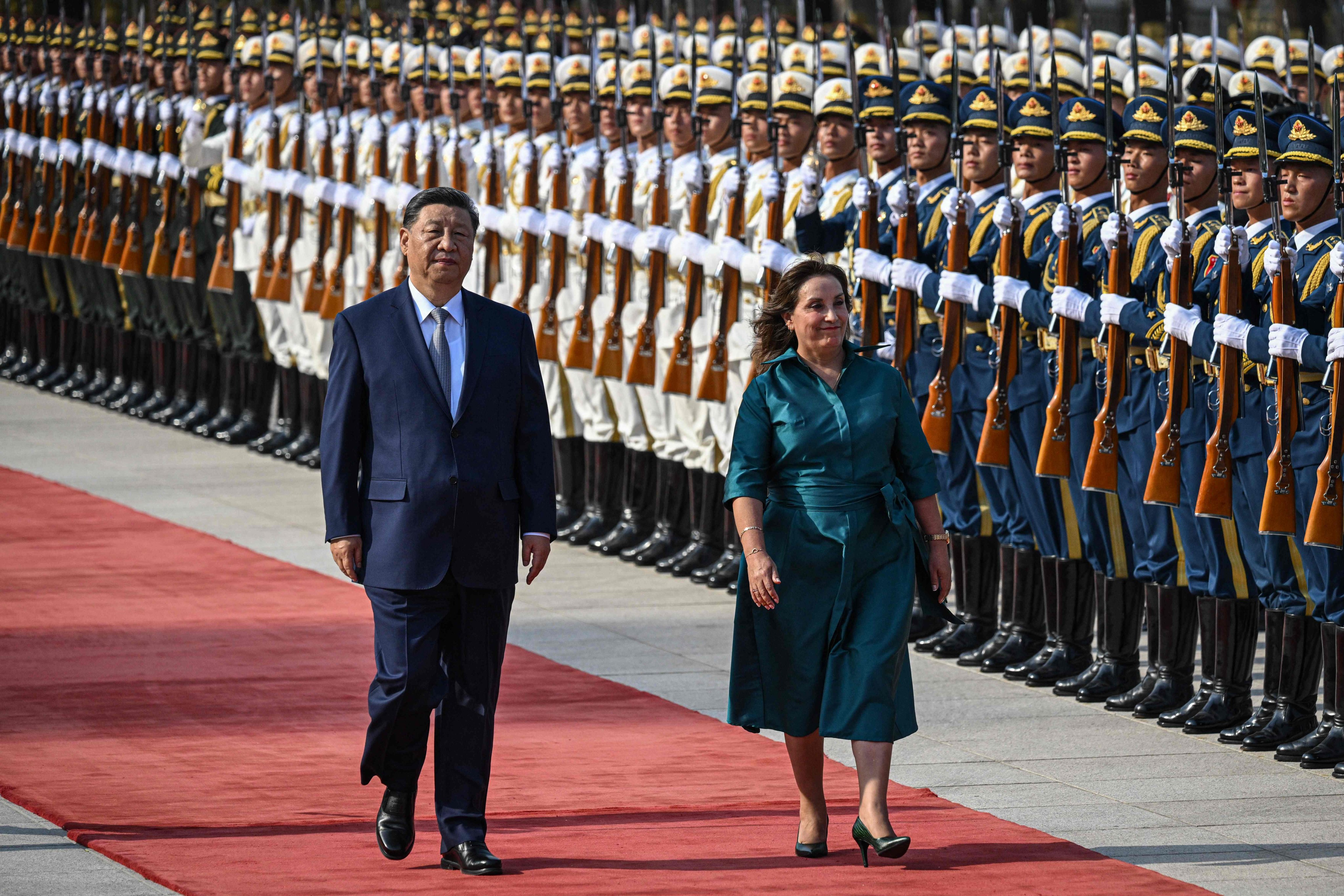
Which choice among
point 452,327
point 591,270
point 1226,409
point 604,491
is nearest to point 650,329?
point 591,270

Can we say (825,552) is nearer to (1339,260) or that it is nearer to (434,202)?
(434,202)

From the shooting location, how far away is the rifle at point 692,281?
10047mm

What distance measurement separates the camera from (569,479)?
37.2 ft

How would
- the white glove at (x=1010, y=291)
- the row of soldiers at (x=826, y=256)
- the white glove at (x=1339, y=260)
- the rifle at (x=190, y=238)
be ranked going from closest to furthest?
1. the white glove at (x=1339, y=260)
2. the row of soldiers at (x=826, y=256)
3. the white glove at (x=1010, y=291)
4. the rifle at (x=190, y=238)

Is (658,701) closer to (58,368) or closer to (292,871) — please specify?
(292,871)

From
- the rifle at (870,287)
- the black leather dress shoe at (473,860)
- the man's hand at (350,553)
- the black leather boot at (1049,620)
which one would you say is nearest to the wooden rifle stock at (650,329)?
the rifle at (870,287)

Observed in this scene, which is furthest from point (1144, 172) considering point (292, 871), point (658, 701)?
point (292, 871)

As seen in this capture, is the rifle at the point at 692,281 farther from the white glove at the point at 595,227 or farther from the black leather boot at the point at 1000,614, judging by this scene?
the black leather boot at the point at 1000,614

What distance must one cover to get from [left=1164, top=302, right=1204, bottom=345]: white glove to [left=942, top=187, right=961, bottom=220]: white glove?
1.20 m

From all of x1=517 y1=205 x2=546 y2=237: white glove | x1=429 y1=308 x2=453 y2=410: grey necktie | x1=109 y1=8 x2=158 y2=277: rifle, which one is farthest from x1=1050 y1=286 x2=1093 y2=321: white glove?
x1=109 y1=8 x2=158 y2=277: rifle

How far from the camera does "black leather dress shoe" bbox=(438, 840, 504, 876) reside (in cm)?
554

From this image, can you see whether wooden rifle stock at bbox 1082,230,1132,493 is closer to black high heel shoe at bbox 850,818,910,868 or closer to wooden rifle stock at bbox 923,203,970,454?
wooden rifle stock at bbox 923,203,970,454

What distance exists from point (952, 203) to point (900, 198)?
0.29 metres

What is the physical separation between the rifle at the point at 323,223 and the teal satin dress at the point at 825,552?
300 inches
